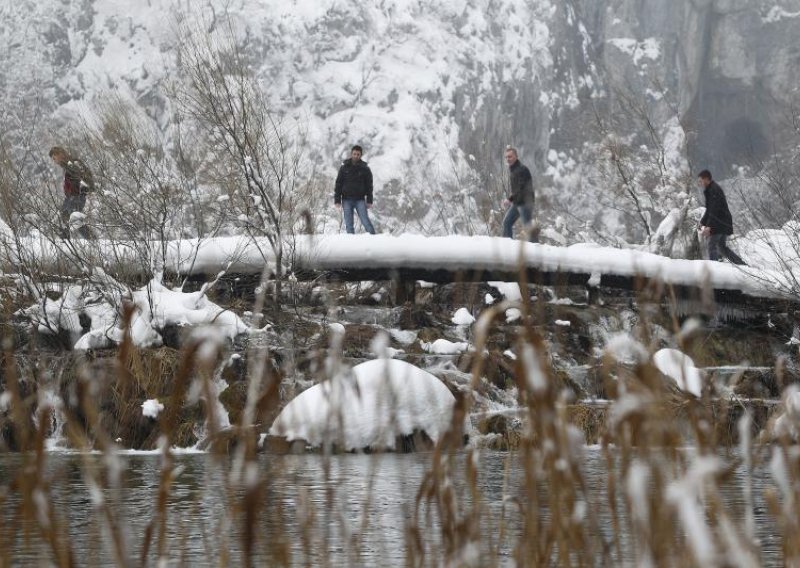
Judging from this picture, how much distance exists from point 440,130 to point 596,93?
11.5 metres

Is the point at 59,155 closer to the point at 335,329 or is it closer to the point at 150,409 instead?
the point at 150,409

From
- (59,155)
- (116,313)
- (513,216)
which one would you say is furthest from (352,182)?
(59,155)

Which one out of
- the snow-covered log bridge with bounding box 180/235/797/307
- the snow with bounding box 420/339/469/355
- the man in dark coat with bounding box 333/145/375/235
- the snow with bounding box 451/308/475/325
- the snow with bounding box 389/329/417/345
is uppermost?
the man in dark coat with bounding box 333/145/375/235

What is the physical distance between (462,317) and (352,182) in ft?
7.49

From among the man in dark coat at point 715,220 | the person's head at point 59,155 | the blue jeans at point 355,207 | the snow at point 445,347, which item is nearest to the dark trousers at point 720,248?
the man in dark coat at point 715,220

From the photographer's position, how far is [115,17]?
7012 cm

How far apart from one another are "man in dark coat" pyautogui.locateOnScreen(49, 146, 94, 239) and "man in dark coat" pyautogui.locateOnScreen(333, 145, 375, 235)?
3520mm

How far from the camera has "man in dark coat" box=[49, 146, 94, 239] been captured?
43.3 ft

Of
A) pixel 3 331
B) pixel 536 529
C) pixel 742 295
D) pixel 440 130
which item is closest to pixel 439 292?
pixel 742 295

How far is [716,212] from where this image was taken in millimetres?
15086

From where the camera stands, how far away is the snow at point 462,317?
1560 centimetres

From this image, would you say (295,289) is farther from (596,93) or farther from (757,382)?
(596,93)

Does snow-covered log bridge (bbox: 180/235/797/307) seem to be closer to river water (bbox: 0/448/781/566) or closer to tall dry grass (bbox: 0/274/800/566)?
river water (bbox: 0/448/781/566)

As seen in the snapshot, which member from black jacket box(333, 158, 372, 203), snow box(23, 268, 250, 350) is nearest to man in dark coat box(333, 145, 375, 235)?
black jacket box(333, 158, 372, 203)
